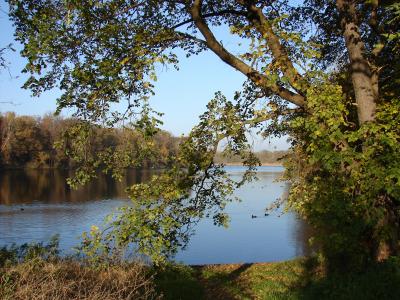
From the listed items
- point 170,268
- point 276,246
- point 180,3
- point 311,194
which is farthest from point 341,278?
point 276,246

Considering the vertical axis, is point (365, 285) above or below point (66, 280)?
below

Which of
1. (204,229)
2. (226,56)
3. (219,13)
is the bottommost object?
(204,229)

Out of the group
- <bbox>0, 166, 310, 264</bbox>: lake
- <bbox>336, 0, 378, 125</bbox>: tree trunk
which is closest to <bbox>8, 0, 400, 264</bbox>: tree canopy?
<bbox>336, 0, 378, 125</bbox>: tree trunk

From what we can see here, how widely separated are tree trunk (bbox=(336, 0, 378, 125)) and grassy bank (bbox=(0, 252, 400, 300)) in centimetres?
277

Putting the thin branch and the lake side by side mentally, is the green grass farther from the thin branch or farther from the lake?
the thin branch

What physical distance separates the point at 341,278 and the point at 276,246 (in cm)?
1444

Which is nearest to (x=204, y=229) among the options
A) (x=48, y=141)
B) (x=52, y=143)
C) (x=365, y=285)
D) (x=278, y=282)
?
(x=278, y=282)

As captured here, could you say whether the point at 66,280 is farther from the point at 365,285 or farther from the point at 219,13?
the point at 219,13

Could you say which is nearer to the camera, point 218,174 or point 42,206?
point 218,174

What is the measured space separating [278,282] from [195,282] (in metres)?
1.95

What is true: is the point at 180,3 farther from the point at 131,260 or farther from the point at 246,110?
the point at 131,260

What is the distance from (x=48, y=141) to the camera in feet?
248

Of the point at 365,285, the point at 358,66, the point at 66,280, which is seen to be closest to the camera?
the point at 66,280

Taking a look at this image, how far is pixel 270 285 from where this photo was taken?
987 cm
